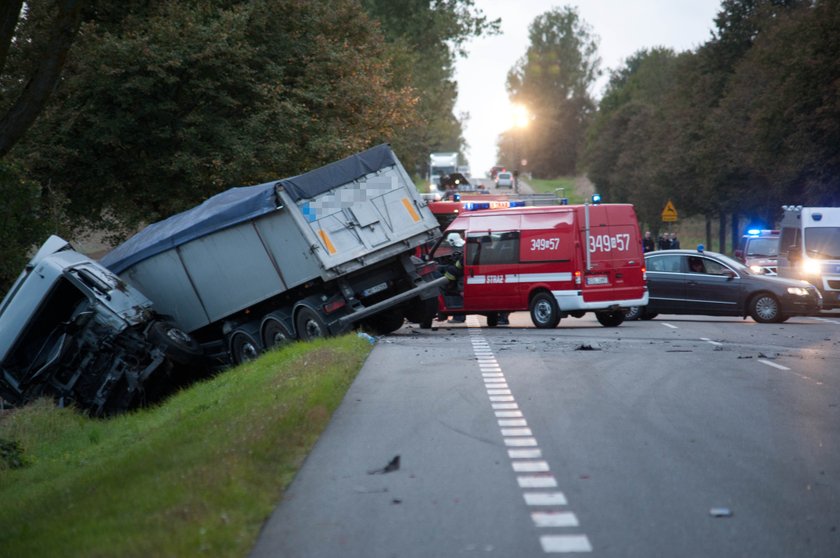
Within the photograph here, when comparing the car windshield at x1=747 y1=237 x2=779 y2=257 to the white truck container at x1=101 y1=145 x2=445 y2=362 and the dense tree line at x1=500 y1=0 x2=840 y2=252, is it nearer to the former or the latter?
the dense tree line at x1=500 y1=0 x2=840 y2=252

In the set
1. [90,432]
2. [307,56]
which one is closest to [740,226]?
[307,56]

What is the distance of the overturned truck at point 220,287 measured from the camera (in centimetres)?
1892

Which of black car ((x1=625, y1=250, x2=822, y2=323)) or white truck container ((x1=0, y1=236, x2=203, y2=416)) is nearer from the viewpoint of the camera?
white truck container ((x1=0, y1=236, x2=203, y2=416))

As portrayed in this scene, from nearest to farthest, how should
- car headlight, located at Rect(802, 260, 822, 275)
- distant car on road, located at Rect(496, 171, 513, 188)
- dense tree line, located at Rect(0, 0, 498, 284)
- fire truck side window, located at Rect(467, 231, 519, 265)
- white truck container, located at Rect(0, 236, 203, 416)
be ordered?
white truck container, located at Rect(0, 236, 203, 416)
fire truck side window, located at Rect(467, 231, 519, 265)
car headlight, located at Rect(802, 260, 822, 275)
dense tree line, located at Rect(0, 0, 498, 284)
distant car on road, located at Rect(496, 171, 513, 188)

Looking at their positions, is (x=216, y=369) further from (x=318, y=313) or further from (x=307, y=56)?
(x=307, y=56)

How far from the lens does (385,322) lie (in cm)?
2344

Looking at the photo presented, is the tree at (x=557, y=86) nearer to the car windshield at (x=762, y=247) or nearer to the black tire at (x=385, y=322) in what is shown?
the car windshield at (x=762, y=247)

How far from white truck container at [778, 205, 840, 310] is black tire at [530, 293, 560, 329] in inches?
347

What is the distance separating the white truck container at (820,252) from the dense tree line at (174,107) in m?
12.4

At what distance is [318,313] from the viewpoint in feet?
66.2

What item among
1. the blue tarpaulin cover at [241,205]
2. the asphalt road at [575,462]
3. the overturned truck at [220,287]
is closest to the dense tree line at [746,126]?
the overturned truck at [220,287]

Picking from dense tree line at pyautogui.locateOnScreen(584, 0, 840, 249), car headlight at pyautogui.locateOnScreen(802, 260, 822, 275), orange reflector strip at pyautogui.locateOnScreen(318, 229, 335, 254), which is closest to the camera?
orange reflector strip at pyautogui.locateOnScreen(318, 229, 335, 254)

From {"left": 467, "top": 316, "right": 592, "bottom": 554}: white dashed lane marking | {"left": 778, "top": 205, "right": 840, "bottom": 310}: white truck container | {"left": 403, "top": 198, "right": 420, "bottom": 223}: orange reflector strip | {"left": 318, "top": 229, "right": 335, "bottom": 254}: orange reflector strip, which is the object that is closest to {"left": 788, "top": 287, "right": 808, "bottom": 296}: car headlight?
{"left": 778, "top": 205, "right": 840, "bottom": 310}: white truck container

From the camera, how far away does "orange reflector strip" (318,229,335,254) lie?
19.7 meters
